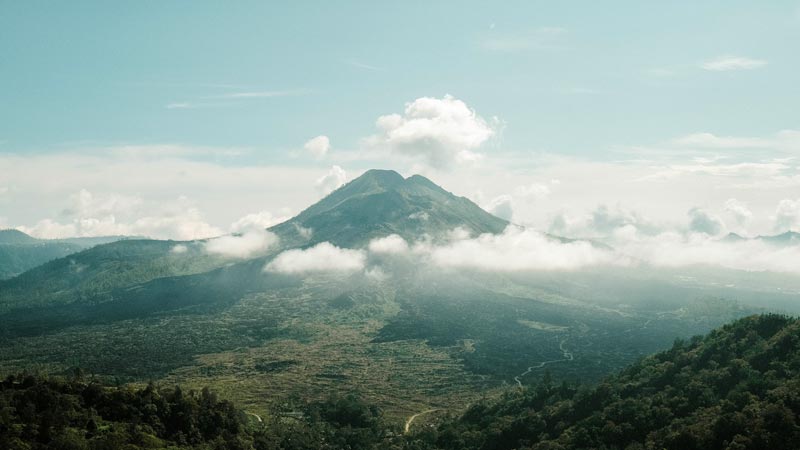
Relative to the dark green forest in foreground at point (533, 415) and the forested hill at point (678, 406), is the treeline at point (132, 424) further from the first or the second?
the forested hill at point (678, 406)

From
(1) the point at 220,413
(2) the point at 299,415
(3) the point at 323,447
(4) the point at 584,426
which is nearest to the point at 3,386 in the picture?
(1) the point at 220,413

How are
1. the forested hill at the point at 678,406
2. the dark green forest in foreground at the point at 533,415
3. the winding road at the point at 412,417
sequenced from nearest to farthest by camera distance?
1. the dark green forest in foreground at the point at 533,415
2. the forested hill at the point at 678,406
3. the winding road at the point at 412,417

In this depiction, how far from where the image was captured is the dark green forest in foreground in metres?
76.0

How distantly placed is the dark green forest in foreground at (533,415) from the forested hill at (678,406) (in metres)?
0.20

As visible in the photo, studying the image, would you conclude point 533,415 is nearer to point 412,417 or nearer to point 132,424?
point 412,417

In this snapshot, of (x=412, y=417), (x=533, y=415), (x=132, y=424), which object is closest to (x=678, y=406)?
(x=533, y=415)

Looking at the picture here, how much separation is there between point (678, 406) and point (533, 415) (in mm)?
27274

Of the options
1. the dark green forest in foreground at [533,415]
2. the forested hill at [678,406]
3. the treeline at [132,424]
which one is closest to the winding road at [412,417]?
the dark green forest in foreground at [533,415]

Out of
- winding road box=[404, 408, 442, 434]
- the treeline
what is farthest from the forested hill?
the treeline

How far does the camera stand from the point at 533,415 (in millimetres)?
109938

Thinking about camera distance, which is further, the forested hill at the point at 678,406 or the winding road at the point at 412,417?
the winding road at the point at 412,417

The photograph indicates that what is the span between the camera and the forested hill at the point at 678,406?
255ft

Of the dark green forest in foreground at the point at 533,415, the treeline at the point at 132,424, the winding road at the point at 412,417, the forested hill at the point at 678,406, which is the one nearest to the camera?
the treeline at the point at 132,424

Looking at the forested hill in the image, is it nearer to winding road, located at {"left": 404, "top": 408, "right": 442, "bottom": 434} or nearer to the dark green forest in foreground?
the dark green forest in foreground
